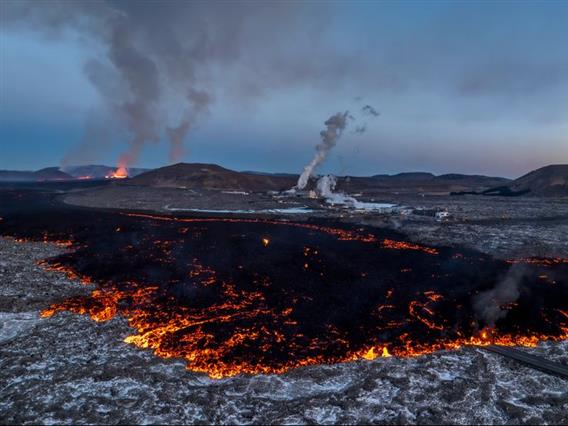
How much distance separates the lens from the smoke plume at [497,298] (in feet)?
47.8

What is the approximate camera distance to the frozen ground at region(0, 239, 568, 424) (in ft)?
27.5

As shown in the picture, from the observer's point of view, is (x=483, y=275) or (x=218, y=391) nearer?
(x=218, y=391)

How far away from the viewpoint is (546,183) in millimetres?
100188

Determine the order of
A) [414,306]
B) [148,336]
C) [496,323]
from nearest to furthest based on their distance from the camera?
[148,336] < [496,323] < [414,306]

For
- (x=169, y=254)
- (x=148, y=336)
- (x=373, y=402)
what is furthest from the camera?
(x=169, y=254)

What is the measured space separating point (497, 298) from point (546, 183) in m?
103

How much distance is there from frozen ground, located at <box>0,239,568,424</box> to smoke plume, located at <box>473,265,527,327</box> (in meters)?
2.53

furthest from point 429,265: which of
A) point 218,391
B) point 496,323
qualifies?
point 218,391

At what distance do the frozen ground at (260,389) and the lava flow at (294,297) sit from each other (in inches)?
29.1

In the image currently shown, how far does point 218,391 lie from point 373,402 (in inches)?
144

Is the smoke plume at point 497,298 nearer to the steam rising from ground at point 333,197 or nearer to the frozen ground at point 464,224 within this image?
the frozen ground at point 464,224

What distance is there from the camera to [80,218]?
41062 mm

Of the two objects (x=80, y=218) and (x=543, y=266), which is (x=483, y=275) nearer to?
(x=543, y=266)

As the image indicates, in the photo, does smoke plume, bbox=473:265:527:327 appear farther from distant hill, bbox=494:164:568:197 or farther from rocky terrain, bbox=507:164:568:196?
rocky terrain, bbox=507:164:568:196
